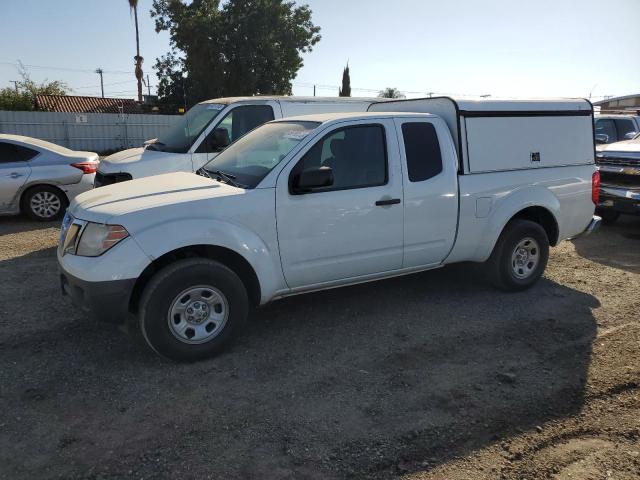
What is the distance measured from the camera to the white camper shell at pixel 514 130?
505 cm

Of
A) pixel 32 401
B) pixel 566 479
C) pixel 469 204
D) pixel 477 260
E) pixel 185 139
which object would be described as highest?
pixel 185 139

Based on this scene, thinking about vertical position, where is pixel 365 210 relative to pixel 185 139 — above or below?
below

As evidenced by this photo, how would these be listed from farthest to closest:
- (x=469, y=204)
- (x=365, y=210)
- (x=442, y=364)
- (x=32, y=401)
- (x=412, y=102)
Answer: (x=412, y=102) < (x=469, y=204) < (x=365, y=210) < (x=442, y=364) < (x=32, y=401)

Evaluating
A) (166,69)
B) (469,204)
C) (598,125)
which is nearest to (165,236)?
(469,204)

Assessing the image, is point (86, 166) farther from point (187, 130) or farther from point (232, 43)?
point (232, 43)

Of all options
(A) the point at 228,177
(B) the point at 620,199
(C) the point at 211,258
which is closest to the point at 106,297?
(C) the point at 211,258

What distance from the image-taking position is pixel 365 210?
442 cm

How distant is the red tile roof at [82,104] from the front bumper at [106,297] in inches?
1488

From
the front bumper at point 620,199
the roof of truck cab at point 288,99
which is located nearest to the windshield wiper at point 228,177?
the roof of truck cab at point 288,99

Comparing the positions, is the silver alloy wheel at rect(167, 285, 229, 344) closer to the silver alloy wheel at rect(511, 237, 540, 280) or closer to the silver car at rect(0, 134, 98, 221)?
A: the silver alloy wheel at rect(511, 237, 540, 280)

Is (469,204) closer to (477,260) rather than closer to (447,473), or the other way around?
(477,260)

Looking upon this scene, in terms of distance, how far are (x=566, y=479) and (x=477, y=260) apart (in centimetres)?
281

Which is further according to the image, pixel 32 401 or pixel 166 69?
pixel 166 69

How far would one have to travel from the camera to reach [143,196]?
4035 mm
